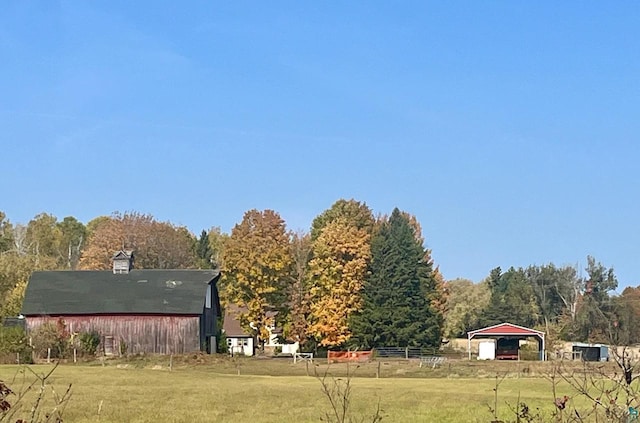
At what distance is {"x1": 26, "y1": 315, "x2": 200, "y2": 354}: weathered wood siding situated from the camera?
63969 mm

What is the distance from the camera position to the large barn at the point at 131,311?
210 feet

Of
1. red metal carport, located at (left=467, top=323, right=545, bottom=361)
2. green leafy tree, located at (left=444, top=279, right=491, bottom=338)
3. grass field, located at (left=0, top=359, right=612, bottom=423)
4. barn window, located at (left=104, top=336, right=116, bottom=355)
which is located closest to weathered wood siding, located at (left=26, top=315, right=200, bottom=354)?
barn window, located at (left=104, top=336, right=116, bottom=355)

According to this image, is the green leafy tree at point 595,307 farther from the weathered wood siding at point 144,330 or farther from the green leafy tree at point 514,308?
the weathered wood siding at point 144,330

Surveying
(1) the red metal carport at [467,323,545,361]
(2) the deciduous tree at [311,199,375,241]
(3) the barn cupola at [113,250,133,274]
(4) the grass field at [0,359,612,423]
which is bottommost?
(1) the red metal carport at [467,323,545,361]

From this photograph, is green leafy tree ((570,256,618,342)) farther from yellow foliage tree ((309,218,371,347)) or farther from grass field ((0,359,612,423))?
grass field ((0,359,612,423))

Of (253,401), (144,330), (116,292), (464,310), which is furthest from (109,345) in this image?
(464,310)

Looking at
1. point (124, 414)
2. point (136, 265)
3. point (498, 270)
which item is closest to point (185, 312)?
point (136, 265)

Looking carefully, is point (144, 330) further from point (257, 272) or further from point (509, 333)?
point (509, 333)

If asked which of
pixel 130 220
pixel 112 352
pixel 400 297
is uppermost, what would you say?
pixel 130 220

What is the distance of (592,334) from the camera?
8731 cm

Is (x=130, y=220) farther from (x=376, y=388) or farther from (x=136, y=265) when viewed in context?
(x=376, y=388)

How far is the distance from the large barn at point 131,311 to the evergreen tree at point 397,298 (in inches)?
607

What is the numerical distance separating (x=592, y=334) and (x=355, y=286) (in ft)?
88.9

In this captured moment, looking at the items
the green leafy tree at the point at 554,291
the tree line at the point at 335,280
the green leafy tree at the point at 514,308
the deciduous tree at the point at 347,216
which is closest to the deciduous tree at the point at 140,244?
the tree line at the point at 335,280
